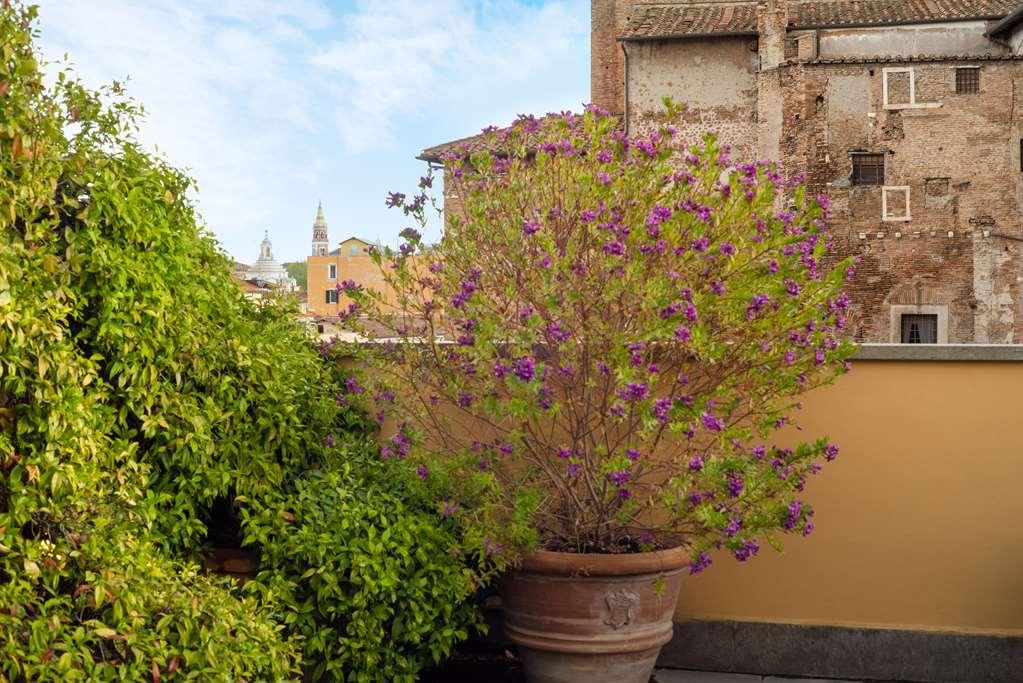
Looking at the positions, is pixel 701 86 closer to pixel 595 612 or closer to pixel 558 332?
pixel 558 332

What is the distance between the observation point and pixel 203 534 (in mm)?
4461

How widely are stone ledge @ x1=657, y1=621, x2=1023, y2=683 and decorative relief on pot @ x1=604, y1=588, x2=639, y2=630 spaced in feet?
3.06

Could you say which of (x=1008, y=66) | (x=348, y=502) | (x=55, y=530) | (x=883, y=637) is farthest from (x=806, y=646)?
(x=1008, y=66)

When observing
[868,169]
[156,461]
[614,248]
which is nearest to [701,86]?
[868,169]

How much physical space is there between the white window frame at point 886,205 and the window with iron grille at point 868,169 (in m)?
0.17

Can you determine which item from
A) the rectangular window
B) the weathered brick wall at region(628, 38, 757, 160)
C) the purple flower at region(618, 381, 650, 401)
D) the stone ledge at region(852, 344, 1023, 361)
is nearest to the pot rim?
the purple flower at region(618, 381, 650, 401)

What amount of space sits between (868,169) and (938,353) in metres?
18.0

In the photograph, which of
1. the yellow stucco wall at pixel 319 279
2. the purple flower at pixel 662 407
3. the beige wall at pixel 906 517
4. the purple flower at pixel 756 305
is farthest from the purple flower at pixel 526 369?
the yellow stucco wall at pixel 319 279

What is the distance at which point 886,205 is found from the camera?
22281 mm

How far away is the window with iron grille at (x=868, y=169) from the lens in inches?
879

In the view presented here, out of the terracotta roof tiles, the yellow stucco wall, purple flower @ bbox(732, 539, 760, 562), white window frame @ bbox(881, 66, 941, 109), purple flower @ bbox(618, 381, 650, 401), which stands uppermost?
the terracotta roof tiles

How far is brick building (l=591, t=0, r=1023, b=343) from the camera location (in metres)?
21.8

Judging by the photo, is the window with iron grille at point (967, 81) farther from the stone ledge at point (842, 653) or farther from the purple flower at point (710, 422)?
the purple flower at point (710, 422)

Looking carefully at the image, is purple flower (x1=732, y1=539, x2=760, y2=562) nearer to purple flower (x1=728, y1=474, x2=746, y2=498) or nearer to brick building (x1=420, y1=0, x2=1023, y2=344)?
purple flower (x1=728, y1=474, x2=746, y2=498)
